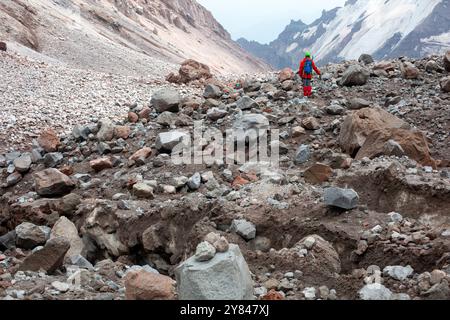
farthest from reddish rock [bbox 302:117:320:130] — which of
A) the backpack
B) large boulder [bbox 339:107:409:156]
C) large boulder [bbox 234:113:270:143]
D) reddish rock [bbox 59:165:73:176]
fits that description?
reddish rock [bbox 59:165:73:176]

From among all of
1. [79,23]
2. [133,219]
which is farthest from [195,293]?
[79,23]

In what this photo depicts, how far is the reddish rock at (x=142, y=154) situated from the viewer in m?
8.80

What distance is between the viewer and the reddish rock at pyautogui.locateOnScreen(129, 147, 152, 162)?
28.9 feet

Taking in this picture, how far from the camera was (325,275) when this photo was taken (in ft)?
16.0

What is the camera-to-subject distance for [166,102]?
1073 cm

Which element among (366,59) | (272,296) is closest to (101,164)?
(272,296)

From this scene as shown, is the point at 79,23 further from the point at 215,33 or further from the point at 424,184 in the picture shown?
the point at 215,33

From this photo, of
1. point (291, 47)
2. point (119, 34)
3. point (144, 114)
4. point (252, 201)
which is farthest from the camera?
point (291, 47)

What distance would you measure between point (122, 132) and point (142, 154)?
146 centimetres

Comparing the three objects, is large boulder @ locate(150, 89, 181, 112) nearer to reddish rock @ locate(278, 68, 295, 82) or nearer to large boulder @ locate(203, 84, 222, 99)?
large boulder @ locate(203, 84, 222, 99)

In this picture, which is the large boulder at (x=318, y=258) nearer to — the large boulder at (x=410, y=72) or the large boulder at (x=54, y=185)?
the large boulder at (x=54, y=185)

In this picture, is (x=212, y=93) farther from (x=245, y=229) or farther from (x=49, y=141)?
(x=245, y=229)

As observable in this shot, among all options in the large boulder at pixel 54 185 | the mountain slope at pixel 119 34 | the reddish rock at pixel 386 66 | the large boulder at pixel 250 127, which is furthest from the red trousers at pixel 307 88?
the mountain slope at pixel 119 34

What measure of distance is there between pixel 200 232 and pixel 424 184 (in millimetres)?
2953
